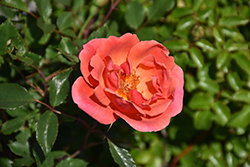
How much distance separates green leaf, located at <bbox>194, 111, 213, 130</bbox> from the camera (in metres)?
1.61

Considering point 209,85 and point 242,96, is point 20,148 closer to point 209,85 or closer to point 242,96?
point 209,85

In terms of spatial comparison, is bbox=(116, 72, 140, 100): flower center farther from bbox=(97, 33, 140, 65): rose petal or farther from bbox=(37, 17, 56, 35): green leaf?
bbox=(37, 17, 56, 35): green leaf

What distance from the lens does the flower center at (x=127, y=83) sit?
1174 millimetres

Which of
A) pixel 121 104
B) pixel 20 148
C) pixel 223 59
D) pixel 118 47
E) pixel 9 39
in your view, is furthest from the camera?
pixel 223 59

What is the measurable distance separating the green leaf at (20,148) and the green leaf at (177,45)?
37.3 inches

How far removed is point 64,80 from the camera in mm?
1082

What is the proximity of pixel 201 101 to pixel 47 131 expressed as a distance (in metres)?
1.02

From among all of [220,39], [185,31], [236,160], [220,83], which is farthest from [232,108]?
[185,31]

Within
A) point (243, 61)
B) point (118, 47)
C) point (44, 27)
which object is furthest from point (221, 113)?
point (44, 27)

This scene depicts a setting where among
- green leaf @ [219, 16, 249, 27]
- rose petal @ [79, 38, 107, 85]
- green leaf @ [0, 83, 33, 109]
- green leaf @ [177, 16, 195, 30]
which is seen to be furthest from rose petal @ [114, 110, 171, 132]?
green leaf @ [219, 16, 249, 27]

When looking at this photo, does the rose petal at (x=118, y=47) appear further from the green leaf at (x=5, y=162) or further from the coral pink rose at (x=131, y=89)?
the green leaf at (x=5, y=162)

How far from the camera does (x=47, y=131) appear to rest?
3.39ft

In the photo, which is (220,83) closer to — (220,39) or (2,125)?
(220,39)

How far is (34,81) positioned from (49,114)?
35 centimetres
